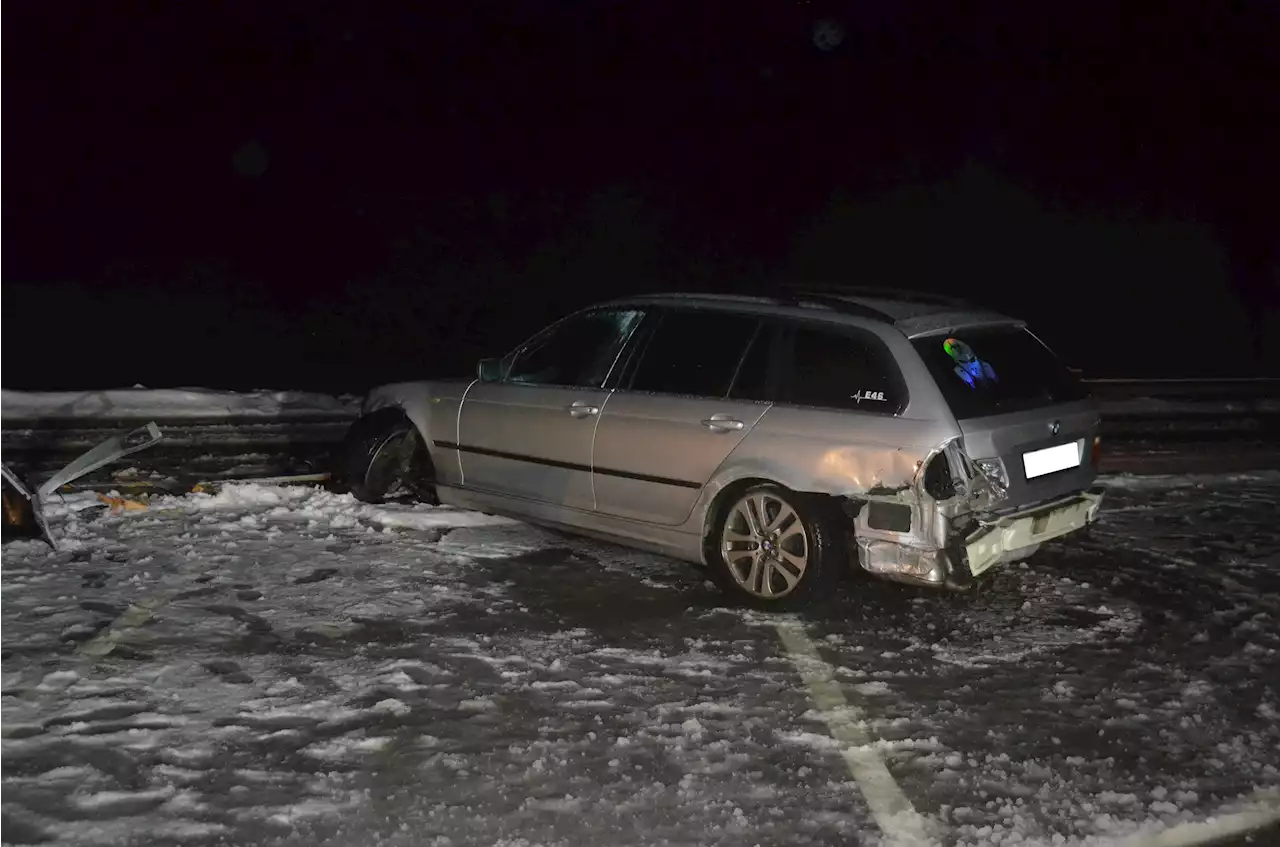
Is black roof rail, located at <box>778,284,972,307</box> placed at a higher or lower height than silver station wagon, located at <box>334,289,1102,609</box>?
higher

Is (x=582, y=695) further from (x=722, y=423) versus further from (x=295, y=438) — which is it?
(x=295, y=438)

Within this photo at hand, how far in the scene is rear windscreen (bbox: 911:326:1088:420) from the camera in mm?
6234

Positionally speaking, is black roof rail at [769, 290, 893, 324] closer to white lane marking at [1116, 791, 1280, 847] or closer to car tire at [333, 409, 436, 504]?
car tire at [333, 409, 436, 504]

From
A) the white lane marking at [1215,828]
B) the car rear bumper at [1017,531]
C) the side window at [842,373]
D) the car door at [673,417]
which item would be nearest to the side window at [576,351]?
the car door at [673,417]

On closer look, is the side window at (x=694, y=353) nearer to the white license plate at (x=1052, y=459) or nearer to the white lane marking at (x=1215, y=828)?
the white license plate at (x=1052, y=459)

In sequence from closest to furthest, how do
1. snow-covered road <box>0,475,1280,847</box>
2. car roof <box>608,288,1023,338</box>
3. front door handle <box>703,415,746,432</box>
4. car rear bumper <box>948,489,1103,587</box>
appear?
1. snow-covered road <box>0,475,1280,847</box>
2. car rear bumper <box>948,489,1103,587</box>
3. car roof <box>608,288,1023,338</box>
4. front door handle <box>703,415,746,432</box>

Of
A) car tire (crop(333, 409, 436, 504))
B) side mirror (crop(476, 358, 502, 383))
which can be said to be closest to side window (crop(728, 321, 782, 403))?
side mirror (crop(476, 358, 502, 383))

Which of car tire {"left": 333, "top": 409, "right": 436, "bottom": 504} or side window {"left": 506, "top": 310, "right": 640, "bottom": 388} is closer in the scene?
side window {"left": 506, "top": 310, "right": 640, "bottom": 388}

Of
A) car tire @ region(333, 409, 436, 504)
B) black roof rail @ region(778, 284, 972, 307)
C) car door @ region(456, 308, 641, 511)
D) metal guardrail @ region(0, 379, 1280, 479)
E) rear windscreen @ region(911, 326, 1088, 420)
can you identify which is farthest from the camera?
metal guardrail @ region(0, 379, 1280, 479)

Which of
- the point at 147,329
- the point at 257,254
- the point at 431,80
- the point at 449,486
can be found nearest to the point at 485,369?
the point at 449,486

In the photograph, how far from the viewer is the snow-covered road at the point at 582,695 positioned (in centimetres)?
423

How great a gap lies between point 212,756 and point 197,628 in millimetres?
1567

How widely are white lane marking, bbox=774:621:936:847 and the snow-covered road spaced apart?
2 centimetres

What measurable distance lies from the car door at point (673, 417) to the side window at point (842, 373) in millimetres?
249
